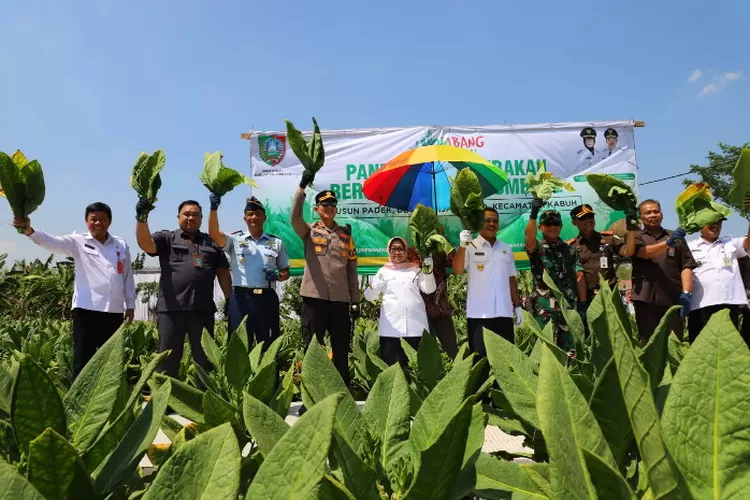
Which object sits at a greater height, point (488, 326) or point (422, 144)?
point (422, 144)

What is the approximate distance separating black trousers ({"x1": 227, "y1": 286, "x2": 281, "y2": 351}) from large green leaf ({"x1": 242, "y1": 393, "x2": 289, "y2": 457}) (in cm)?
422

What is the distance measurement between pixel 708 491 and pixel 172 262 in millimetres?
4526

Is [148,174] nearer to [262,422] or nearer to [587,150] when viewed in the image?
[262,422]

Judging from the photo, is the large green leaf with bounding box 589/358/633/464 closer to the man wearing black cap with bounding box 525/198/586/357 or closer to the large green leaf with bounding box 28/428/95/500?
the large green leaf with bounding box 28/428/95/500

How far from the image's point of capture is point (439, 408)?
30.7 inches

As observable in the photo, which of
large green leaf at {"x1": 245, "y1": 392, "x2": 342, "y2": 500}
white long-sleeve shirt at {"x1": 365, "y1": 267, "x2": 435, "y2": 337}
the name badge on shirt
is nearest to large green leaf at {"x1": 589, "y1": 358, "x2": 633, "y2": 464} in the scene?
large green leaf at {"x1": 245, "y1": 392, "x2": 342, "y2": 500}

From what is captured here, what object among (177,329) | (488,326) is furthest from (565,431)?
(177,329)

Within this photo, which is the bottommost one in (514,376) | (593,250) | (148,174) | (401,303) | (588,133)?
(401,303)

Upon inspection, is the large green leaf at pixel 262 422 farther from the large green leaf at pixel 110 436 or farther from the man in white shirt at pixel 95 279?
the man in white shirt at pixel 95 279

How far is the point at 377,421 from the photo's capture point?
3.04 feet

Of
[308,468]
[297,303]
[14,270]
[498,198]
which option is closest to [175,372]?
[308,468]

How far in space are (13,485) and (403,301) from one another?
4043 mm

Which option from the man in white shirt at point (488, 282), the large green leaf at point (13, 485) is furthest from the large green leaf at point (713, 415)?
the man in white shirt at point (488, 282)

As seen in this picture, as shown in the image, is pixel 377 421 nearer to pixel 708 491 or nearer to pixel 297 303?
pixel 708 491
